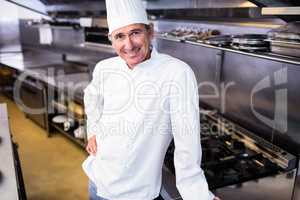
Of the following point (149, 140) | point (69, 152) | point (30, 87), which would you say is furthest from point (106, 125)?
point (30, 87)

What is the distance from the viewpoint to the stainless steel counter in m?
0.92

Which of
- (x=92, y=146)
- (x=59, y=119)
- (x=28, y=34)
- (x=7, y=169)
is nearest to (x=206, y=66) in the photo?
(x=92, y=146)

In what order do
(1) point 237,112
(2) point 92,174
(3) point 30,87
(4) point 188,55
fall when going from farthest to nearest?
(3) point 30,87, (4) point 188,55, (1) point 237,112, (2) point 92,174

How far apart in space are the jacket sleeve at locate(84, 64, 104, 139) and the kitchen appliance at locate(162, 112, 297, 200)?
34 centimetres

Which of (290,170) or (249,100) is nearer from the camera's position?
(290,170)

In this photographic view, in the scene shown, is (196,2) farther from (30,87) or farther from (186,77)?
(30,87)

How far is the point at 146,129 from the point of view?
921 millimetres

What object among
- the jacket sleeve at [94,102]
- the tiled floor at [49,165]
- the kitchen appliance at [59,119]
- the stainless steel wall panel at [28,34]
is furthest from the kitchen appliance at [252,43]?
the stainless steel wall panel at [28,34]

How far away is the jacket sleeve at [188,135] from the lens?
836mm

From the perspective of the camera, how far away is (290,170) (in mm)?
1183

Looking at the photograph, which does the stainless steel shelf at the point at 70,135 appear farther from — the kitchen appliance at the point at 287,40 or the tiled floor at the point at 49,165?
the kitchen appliance at the point at 287,40

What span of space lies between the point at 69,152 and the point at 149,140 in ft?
6.07

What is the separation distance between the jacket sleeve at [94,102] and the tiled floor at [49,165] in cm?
96

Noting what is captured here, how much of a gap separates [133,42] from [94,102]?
382 mm
